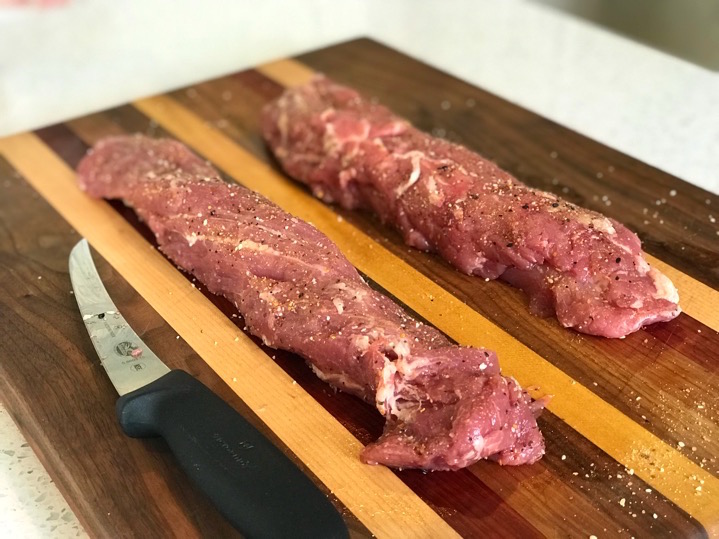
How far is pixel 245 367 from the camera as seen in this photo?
2139 millimetres

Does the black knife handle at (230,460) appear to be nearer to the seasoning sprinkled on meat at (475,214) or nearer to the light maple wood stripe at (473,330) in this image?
the light maple wood stripe at (473,330)

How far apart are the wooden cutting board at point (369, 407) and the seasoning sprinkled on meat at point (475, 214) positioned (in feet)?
0.20

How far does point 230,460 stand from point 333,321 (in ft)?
1.58

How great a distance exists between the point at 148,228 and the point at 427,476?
1345 millimetres

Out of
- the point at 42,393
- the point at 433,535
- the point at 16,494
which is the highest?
the point at 433,535

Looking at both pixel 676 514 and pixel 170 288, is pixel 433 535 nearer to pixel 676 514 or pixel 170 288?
pixel 676 514

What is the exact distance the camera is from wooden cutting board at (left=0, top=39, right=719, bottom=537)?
1765 mm

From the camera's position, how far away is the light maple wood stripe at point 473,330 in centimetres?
181

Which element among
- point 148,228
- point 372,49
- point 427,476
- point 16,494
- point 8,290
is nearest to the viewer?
point 427,476

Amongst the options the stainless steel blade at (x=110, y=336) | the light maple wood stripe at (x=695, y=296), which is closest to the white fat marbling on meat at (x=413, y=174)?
the light maple wood stripe at (x=695, y=296)

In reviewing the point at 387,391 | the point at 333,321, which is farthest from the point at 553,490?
the point at 333,321

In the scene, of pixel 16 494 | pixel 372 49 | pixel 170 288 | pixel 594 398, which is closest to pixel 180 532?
pixel 16 494

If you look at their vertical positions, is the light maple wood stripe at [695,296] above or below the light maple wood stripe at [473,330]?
above

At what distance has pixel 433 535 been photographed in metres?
1.71
